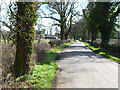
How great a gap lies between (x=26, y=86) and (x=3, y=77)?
1125 mm

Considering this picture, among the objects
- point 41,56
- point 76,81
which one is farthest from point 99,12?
point 76,81

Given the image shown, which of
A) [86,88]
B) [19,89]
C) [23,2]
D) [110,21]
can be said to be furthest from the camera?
[110,21]

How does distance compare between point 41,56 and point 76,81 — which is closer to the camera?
point 76,81

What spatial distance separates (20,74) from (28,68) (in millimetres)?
422

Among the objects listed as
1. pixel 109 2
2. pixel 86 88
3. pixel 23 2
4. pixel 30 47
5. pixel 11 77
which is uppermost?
pixel 109 2

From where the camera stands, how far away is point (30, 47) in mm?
5418

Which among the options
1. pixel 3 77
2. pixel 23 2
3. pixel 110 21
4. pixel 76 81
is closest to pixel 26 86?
pixel 3 77

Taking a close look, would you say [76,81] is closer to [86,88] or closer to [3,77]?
[86,88]

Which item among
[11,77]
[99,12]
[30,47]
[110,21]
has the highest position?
[99,12]

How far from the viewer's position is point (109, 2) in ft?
70.9

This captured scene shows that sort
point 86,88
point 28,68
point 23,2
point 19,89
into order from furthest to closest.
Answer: point 28,68 → point 23,2 → point 86,88 → point 19,89

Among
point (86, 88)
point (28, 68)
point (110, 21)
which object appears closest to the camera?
point (86, 88)

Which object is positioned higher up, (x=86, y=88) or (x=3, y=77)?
(x=3, y=77)

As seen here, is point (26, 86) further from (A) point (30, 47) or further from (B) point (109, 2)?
(B) point (109, 2)
